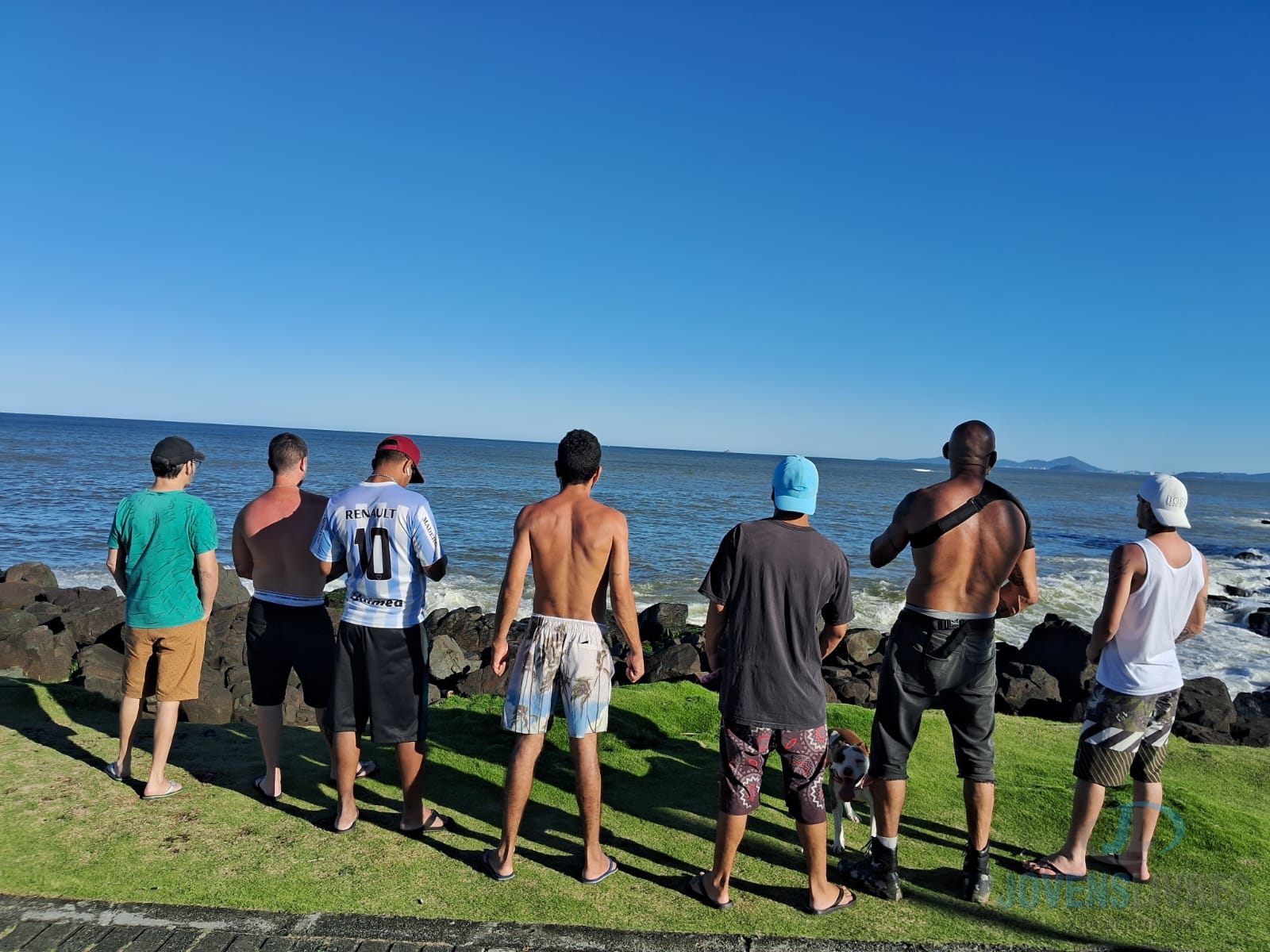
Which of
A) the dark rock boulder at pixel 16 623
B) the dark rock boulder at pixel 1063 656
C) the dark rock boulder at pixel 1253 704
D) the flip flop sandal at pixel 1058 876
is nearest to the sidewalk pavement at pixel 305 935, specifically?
the flip flop sandal at pixel 1058 876

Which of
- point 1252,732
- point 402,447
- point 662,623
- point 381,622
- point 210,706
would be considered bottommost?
point 662,623

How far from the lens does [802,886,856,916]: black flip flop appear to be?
4078 mm

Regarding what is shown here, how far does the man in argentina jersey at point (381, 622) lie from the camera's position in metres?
4.68

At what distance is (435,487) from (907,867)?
48727 millimetres

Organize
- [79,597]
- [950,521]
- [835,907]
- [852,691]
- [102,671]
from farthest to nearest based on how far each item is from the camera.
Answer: [79,597] → [852,691] → [102,671] → [950,521] → [835,907]

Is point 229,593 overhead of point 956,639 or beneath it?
beneath

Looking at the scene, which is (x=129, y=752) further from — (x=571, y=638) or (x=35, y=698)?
(x=571, y=638)

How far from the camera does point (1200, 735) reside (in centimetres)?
899

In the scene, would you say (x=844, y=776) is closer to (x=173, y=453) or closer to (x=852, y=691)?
(x=173, y=453)

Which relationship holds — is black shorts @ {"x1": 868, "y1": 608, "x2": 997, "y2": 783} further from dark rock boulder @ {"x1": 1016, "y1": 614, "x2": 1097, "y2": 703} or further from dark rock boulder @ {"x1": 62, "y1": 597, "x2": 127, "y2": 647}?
dark rock boulder @ {"x1": 62, "y1": 597, "x2": 127, "y2": 647}

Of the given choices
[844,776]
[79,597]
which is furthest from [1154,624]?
[79,597]

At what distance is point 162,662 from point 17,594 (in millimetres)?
10702

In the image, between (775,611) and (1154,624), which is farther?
(1154,624)

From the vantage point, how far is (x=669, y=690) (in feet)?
24.8
